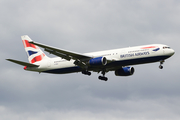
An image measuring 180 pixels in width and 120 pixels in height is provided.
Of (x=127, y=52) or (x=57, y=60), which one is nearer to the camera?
(x=127, y=52)

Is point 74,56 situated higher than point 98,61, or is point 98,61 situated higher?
point 74,56

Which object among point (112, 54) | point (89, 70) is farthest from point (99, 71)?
point (112, 54)

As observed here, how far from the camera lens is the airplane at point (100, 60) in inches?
2199

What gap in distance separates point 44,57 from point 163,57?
23.4 m

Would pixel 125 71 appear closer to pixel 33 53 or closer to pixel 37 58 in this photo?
pixel 37 58

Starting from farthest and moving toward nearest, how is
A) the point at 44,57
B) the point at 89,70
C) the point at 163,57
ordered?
the point at 44,57, the point at 89,70, the point at 163,57

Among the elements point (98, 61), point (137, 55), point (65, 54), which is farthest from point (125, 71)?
point (65, 54)

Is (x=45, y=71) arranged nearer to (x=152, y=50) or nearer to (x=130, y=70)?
(x=130, y=70)

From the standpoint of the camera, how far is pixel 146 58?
55.8 metres

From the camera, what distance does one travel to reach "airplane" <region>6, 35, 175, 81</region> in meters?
55.8

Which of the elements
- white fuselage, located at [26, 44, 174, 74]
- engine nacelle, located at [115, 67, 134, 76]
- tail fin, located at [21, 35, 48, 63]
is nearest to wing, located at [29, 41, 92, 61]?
white fuselage, located at [26, 44, 174, 74]

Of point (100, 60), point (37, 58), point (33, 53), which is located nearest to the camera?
point (100, 60)

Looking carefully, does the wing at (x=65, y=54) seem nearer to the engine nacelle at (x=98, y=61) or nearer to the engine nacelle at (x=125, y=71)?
the engine nacelle at (x=98, y=61)

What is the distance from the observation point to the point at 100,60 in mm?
56125
